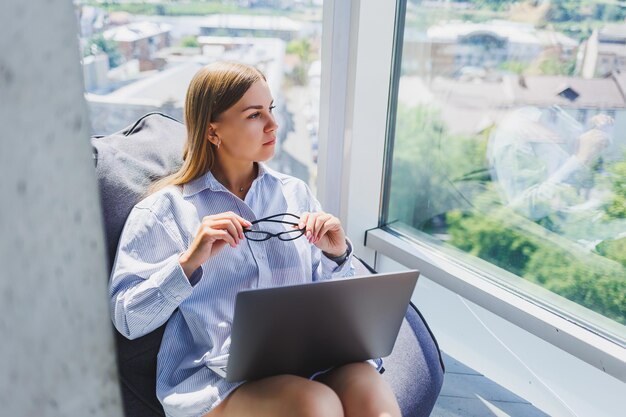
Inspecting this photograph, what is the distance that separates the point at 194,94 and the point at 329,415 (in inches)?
32.9

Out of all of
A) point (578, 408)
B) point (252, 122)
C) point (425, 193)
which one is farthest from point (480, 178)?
point (252, 122)

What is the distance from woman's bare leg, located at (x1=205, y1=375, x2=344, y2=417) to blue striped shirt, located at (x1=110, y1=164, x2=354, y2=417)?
4 centimetres

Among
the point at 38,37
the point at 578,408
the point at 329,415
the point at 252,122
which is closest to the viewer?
the point at 38,37

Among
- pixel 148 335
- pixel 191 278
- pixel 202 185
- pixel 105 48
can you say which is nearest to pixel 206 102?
pixel 202 185

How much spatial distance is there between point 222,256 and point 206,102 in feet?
1.27

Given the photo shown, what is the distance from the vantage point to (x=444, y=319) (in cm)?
244

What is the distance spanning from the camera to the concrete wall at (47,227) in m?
0.32

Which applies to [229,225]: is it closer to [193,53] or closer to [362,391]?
[362,391]

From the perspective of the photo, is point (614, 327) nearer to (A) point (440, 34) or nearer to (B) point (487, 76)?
(B) point (487, 76)

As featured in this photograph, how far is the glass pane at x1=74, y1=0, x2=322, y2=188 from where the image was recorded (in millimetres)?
2094

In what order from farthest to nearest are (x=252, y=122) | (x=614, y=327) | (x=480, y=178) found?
(x=480, y=178) → (x=614, y=327) → (x=252, y=122)

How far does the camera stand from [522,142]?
6.68 feet

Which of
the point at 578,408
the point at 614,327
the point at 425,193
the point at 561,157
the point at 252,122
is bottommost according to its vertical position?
the point at 578,408

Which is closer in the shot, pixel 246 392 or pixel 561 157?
pixel 246 392
